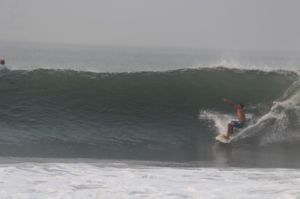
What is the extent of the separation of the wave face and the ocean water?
0.11 ft

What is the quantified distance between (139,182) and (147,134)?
6.03m

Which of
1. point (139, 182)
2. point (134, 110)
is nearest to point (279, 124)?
point (134, 110)

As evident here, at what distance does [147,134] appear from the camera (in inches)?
553

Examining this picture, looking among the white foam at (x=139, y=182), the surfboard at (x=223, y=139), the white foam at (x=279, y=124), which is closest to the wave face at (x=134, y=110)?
the white foam at (x=279, y=124)

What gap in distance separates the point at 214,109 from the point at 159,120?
204 centimetres

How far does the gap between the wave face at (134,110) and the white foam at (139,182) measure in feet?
7.49

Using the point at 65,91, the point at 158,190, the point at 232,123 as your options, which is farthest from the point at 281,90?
the point at 158,190

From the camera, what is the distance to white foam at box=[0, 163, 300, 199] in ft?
23.8

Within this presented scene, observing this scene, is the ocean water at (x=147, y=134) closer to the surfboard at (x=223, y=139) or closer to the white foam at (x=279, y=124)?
the white foam at (x=279, y=124)

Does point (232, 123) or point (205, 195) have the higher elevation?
point (232, 123)

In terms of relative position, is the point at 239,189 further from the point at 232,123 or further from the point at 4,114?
the point at 4,114

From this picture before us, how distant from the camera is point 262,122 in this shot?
1426 centimetres

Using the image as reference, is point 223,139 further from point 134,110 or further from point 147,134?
point 134,110

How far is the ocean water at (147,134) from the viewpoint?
25.8ft
